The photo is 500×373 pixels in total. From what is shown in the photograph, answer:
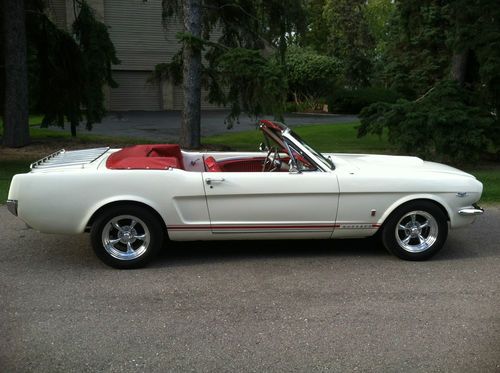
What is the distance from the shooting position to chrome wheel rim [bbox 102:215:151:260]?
5508 mm

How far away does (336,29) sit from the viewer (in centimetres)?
4947

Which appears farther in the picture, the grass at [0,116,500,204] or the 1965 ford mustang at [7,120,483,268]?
the grass at [0,116,500,204]

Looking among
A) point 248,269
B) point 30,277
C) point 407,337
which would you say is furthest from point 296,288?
point 30,277

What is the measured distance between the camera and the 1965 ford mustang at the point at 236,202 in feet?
17.9

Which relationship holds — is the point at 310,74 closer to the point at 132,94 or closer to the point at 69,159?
the point at 132,94

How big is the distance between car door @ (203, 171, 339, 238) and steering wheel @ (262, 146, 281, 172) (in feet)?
1.95

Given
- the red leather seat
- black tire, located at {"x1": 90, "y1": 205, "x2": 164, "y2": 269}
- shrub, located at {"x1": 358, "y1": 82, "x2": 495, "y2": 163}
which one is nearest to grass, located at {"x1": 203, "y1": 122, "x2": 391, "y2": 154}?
shrub, located at {"x1": 358, "y1": 82, "x2": 495, "y2": 163}

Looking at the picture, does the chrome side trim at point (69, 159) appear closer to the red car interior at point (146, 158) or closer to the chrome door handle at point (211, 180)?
the red car interior at point (146, 158)

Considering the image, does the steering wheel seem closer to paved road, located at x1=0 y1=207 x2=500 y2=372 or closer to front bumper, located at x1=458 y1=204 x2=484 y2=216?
paved road, located at x1=0 y1=207 x2=500 y2=372

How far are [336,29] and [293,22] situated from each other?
35.4 meters

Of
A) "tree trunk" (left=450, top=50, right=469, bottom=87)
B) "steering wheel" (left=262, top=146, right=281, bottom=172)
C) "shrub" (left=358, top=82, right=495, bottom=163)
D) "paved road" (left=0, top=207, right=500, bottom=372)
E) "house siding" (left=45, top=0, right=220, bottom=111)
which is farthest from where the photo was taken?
"house siding" (left=45, top=0, right=220, bottom=111)

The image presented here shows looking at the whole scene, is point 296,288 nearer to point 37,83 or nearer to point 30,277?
point 30,277

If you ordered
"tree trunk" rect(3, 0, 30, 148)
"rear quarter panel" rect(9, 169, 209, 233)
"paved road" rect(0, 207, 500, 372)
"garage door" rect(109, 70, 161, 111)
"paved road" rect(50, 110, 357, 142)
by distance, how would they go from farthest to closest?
1. "garage door" rect(109, 70, 161, 111)
2. "paved road" rect(50, 110, 357, 142)
3. "tree trunk" rect(3, 0, 30, 148)
4. "rear quarter panel" rect(9, 169, 209, 233)
5. "paved road" rect(0, 207, 500, 372)

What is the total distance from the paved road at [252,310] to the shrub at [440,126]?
21.0 feet
